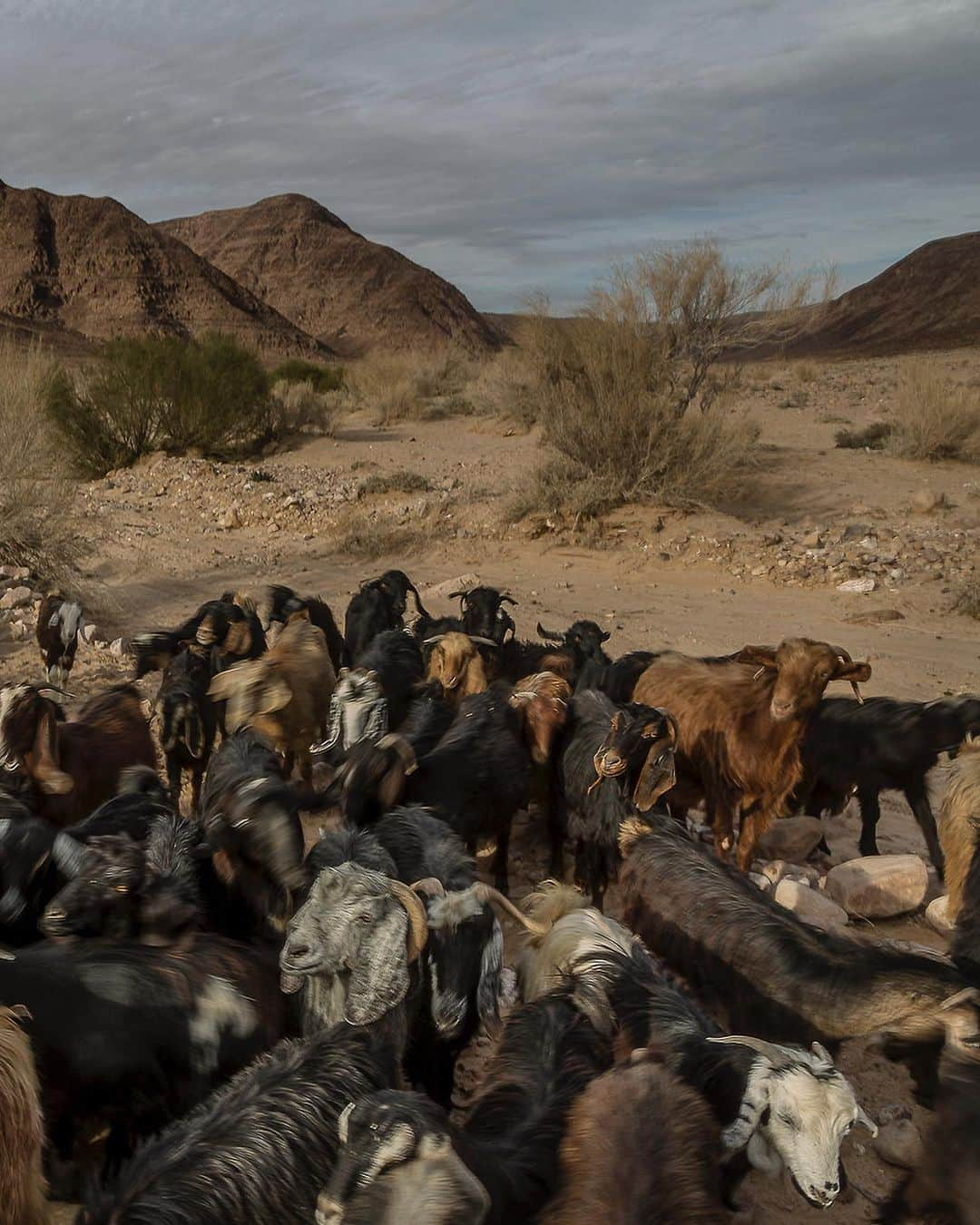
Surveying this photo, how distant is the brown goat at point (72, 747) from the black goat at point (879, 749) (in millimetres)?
3872

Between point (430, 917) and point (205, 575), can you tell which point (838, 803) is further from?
point (205, 575)

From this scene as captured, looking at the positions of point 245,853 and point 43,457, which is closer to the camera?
point 245,853

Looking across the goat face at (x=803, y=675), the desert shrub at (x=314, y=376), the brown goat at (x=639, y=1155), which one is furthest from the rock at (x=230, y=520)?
the desert shrub at (x=314, y=376)

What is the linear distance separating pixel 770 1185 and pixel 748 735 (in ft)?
8.65

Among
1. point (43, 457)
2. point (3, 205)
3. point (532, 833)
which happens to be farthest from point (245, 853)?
point (3, 205)

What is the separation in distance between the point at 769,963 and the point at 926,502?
13470 mm

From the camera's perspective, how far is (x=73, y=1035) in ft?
9.74

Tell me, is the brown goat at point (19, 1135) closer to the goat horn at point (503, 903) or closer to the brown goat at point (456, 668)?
the goat horn at point (503, 903)

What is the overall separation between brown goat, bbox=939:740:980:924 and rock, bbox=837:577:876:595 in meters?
7.44

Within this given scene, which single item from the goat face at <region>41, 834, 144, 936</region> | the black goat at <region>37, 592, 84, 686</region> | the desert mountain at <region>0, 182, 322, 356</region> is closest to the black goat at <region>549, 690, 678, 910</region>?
the goat face at <region>41, 834, 144, 936</region>

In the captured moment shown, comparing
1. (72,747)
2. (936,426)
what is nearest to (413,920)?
(72,747)

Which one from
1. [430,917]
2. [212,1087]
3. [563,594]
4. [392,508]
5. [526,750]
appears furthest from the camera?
[392,508]

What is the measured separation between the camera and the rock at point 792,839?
6.34 metres

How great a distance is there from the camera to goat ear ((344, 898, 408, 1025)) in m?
3.16
